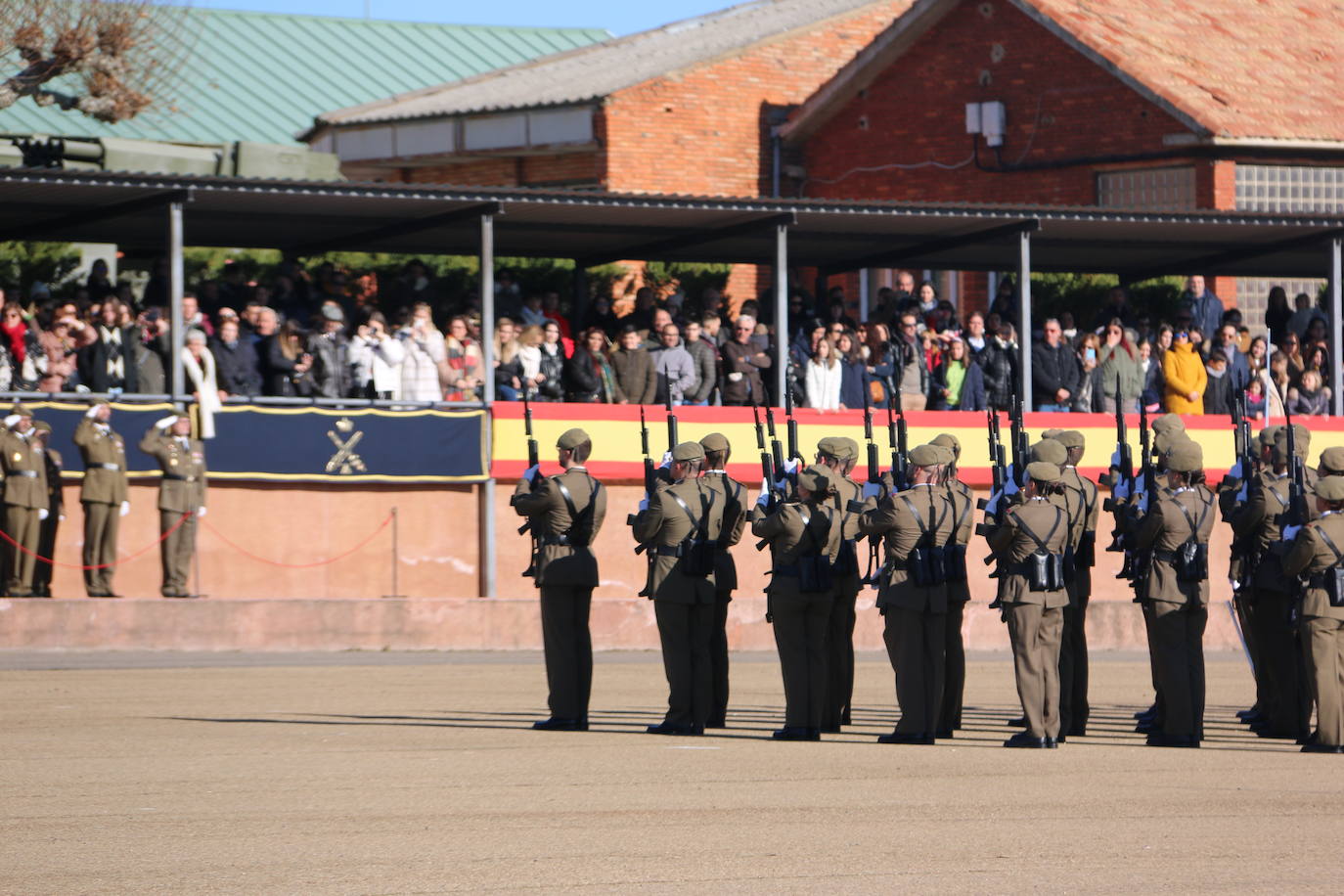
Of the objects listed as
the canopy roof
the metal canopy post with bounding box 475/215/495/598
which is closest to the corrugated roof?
the canopy roof

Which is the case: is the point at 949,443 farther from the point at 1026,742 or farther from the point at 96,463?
the point at 96,463

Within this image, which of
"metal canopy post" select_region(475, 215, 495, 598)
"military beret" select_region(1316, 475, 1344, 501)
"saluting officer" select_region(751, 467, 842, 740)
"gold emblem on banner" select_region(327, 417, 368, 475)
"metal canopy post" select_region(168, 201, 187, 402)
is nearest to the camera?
"military beret" select_region(1316, 475, 1344, 501)

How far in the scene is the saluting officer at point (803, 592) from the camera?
46.2 feet

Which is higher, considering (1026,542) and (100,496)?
(100,496)

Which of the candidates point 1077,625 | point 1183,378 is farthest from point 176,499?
point 1183,378

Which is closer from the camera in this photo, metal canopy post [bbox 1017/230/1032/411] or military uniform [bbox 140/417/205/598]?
military uniform [bbox 140/417/205/598]

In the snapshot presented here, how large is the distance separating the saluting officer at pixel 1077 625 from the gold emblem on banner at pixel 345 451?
8.63 m

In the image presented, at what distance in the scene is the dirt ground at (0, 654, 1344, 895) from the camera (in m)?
9.12

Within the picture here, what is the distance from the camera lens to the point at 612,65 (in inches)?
1580

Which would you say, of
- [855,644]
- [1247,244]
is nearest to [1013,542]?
[855,644]

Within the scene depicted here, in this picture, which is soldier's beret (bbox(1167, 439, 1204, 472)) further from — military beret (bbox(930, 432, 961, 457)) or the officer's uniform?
the officer's uniform

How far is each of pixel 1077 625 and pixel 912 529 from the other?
5.46ft

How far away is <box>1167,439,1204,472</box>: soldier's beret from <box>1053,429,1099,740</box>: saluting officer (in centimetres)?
66

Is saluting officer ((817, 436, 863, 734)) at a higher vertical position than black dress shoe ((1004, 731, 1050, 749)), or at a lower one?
higher
